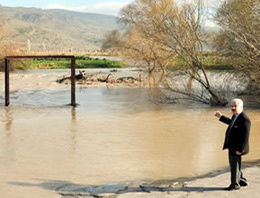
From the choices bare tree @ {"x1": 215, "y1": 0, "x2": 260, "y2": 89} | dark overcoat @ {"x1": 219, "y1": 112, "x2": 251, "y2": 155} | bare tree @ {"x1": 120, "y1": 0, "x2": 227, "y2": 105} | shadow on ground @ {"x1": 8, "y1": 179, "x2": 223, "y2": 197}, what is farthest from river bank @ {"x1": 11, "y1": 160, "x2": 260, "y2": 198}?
bare tree @ {"x1": 120, "y1": 0, "x2": 227, "y2": 105}

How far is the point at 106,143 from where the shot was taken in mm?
12195

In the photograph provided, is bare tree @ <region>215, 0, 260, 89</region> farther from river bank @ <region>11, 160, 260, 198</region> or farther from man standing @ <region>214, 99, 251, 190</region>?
man standing @ <region>214, 99, 251, 190</region>

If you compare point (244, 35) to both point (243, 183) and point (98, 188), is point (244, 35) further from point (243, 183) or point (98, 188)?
point (98, 188)

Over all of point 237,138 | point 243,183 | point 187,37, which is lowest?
point 243,183

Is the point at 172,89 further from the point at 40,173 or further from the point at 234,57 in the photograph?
the point at 40,173

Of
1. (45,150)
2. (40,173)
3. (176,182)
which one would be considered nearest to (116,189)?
(176,182)

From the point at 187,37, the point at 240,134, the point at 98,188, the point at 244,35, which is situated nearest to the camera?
the point at 240,134

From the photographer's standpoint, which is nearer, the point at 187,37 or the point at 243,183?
the point at 243,183

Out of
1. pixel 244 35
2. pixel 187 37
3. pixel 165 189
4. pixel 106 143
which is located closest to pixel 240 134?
pixel 165 189

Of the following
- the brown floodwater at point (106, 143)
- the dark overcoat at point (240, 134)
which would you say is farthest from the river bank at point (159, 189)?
the dark overcoat at point (240, 134)

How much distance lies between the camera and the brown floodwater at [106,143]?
8953mm

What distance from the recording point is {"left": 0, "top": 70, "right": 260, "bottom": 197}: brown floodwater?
895 centimetres

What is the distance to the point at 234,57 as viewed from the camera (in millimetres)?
18984

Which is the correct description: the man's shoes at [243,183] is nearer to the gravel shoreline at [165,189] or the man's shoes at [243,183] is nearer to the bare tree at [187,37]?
the gravel shoreline at [165,189]
